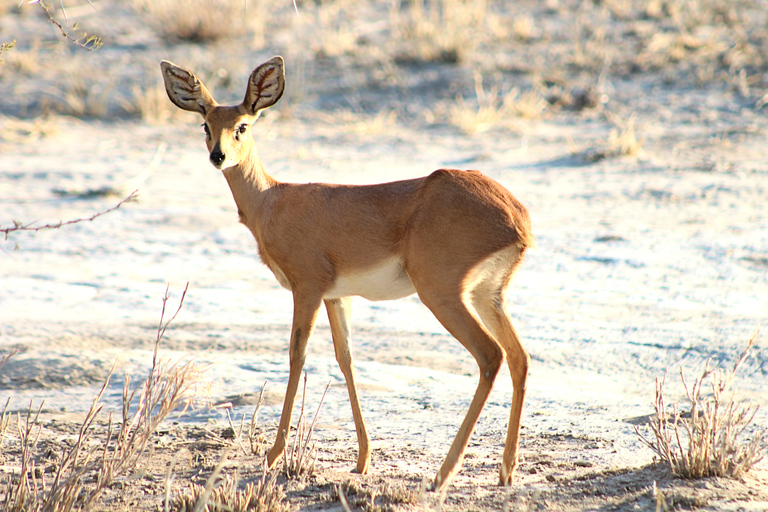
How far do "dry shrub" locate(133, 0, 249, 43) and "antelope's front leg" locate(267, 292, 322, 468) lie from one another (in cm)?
1605

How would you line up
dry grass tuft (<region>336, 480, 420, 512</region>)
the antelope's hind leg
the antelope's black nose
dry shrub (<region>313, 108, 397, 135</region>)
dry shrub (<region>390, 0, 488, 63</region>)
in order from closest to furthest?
dry grass tuft (<region>336, 480, 420, 512</region>) → the antelope's hind leg → the antelope's black nose → dry shrub (<region>313, 108, 397, 135</region>) → dry shrub (<region>390, 0, 488, 63</region>)

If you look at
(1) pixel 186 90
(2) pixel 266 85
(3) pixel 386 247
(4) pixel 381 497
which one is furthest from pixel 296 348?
(1) pixel 186 90

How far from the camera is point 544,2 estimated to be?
2228 cm

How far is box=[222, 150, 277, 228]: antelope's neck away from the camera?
5.07 m

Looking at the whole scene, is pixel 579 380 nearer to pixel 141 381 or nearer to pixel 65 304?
pixel 141 381

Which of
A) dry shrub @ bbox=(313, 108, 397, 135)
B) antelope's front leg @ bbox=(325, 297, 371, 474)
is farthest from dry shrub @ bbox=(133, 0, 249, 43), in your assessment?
antelope's front leg @ bbox=(325, 297, 371, 474)

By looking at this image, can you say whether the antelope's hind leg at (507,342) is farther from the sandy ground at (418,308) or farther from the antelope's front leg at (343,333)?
the antelope's front leg at (343,333)

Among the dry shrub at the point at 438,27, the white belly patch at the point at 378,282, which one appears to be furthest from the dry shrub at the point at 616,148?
the white belly patch at the point at 378,282

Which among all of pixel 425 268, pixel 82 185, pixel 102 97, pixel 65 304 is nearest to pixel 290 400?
pixel 425 268

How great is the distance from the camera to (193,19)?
19250 mm

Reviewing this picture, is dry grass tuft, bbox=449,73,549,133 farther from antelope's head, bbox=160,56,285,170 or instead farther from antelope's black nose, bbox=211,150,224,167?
antelope's black nose, bbox=211,150,224,167

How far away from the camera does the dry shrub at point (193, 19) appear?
1925 cm

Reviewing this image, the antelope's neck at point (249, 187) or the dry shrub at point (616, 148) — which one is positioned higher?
the antelope's neck at point (249, 187)

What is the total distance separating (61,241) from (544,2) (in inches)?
646
